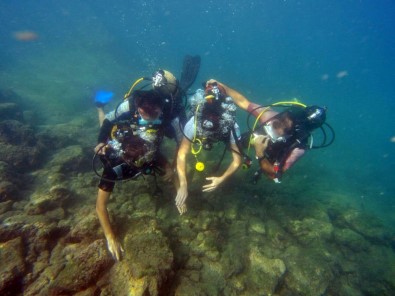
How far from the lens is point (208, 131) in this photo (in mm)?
5133

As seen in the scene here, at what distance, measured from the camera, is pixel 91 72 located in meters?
31.2

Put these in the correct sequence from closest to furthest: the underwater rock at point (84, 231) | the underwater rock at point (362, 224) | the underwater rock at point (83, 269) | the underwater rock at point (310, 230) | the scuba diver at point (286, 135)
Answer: the underwater rock at point (83, 269), the underwater rock at point (84, 231), the scuba diver at point (286, 135), the underwater rock at point (310, 230), the underwater rock at point (362, 224)

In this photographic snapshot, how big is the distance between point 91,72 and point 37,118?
18112 millimetres

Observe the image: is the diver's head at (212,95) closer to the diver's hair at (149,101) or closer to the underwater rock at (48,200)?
the diver's hair at (149,101)

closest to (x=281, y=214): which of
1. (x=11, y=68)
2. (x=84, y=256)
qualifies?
(x=84, y=256)

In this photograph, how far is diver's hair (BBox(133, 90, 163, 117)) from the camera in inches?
199

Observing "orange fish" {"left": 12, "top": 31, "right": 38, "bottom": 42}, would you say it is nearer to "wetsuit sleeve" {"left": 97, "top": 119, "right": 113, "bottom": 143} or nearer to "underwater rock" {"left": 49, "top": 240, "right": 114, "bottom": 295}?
"wetsuit sleeve" {"left": 97, "top": 119, "right": 113, "bottom": 143}

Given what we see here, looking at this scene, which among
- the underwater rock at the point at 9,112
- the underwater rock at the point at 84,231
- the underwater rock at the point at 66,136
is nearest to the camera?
the underwater rock at the point at 84,231

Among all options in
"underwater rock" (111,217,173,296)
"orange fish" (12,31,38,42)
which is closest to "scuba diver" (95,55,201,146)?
"underwater rock" (111,217,173,296)

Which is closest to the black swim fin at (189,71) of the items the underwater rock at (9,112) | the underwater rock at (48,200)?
the underwater rock at (48,200)

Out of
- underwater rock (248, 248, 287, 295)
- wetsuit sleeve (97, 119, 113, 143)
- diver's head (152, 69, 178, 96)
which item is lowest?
underwater rock (248, 248, 287, 295)

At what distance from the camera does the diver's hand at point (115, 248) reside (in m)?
4.35

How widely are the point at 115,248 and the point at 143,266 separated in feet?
2.06

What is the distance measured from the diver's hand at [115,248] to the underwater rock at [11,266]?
56.1 inches
